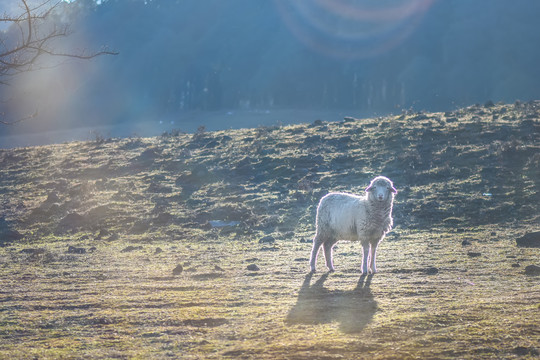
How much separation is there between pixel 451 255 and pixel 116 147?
23042 mm

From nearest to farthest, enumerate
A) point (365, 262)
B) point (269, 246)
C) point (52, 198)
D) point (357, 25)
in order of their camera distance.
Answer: point (365, 262)
point (269, 246)
point (52, 198)
point (357, 25)

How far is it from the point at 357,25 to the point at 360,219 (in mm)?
82466

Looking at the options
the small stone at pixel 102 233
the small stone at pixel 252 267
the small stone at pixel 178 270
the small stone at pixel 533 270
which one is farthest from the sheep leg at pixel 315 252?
the small stone at pixel 102 233

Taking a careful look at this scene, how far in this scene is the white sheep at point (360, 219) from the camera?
11375 millimetres

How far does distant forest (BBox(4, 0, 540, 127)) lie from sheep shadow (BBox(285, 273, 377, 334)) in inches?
2512

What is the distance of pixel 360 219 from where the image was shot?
11.5m

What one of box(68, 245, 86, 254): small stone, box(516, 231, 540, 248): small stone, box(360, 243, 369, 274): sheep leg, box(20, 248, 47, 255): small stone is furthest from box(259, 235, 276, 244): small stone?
box(516, 231, 540, 248): small stone

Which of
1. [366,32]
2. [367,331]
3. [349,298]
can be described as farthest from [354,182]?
[366,32]

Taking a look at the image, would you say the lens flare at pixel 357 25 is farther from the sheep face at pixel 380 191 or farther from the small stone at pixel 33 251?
the sheep face at pixel 380 191

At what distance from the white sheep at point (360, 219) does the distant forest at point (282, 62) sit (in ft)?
201

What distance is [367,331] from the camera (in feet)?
23.6

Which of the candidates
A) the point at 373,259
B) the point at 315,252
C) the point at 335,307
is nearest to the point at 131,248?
the point at 315,252

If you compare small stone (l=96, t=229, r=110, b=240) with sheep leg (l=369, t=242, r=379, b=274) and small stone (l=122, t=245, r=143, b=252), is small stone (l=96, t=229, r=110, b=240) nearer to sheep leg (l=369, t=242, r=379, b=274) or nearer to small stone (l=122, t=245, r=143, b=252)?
small stone (l=122, t=245, r=143, b=252)

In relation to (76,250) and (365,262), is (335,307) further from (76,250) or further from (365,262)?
(76,250)
